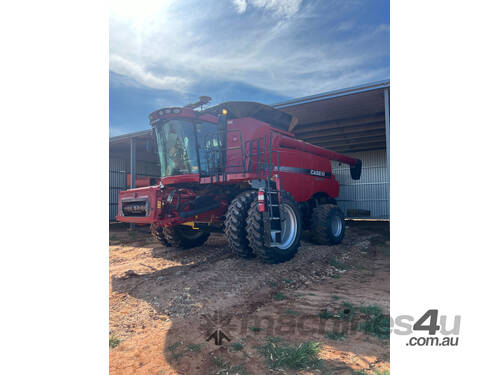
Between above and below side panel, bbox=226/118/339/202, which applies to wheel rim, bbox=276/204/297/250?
below

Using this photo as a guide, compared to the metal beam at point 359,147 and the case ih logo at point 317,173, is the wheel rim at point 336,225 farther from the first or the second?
the metal beam at point 359,147

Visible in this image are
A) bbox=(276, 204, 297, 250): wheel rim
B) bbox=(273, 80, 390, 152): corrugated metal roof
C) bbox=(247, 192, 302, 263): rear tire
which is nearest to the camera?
bbox=(247, 192, 302, 263): rear tire

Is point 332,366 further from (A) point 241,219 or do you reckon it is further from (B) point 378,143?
→ (B) point 378,143

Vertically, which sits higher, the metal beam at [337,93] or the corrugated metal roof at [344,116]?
the metal beam at [337,93]

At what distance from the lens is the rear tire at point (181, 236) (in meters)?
6.80

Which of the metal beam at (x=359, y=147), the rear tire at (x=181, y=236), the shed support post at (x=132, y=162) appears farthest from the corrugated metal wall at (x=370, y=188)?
the shed support post at (x=132, y=162)

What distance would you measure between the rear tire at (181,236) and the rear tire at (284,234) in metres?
2.21

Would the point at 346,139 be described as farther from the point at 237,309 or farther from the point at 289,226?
the point at 237,309

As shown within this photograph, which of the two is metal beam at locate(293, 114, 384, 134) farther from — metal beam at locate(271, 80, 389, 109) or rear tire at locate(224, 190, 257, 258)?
rear tire at locate(224, 190, 257, 258)

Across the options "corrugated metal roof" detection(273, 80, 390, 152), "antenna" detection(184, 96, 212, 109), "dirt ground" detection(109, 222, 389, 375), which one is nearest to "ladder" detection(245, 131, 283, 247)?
"dirt ground" detection(109, 222, 389, 375)

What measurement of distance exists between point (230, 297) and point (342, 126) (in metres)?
Answer: 7.89

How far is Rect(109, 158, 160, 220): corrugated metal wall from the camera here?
1418cm

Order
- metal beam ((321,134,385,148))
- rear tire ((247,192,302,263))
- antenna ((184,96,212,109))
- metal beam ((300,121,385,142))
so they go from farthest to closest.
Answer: metal beam ((321,134,385,148)) → metal beam ((300,121,385,142)) → antenna ((184,96,212,109)) → rear tire ((247,192,302,263))

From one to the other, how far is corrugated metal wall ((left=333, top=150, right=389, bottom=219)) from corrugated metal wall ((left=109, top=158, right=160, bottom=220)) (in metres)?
9.37
